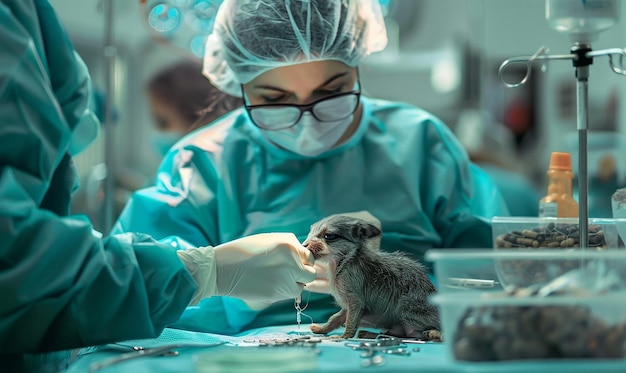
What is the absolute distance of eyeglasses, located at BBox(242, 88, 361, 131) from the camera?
2.14m

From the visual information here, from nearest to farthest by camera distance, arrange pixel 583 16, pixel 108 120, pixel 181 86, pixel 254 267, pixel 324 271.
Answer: pixel 254 267
pixel 583 16
pixel 324 271
pixel 108 120
pixel 181 86

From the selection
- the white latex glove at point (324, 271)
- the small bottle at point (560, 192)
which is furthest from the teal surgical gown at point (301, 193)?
the small bottle at point (560, 192)

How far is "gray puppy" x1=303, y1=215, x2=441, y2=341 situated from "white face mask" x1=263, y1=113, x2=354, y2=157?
1.23ft

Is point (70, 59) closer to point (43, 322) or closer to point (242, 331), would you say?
point (43, 322)

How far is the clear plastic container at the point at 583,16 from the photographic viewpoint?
1.85 m

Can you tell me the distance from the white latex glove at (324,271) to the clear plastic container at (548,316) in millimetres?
590

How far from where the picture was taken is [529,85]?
27.0 ft

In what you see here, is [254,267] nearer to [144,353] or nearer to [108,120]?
[144,353]

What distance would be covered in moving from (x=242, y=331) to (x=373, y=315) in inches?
18.2

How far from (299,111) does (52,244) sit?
91 cm

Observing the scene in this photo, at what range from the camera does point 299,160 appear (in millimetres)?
2326

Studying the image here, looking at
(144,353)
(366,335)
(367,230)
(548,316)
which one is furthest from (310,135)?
(548,316)

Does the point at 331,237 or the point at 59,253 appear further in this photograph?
the point at 331,237

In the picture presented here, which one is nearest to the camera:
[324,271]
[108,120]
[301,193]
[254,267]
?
[254,267]
